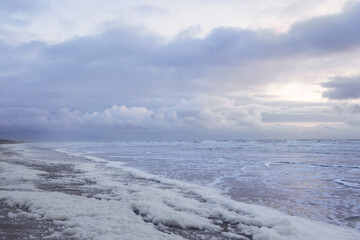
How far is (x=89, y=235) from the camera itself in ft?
16.7

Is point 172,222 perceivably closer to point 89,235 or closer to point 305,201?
point 89,235

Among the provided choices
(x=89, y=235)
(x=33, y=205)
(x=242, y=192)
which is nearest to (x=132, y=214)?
(x=89, y=235)

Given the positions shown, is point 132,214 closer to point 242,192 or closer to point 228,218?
point 228,218

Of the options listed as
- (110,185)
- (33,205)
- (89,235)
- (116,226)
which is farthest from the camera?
(110,185)

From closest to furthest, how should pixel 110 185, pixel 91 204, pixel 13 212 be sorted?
pixel 13 212 < pixel 91 204 < pixel 110 185

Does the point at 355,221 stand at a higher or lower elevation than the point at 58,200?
lower

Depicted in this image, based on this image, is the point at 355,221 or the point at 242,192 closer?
the point at 355,221

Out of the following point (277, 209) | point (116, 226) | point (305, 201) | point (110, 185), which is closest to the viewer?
point (116, 226)

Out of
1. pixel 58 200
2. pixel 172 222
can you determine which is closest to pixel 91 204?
pixel 58 200

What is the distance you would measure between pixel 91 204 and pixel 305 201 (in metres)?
7.23

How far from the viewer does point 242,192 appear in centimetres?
1134

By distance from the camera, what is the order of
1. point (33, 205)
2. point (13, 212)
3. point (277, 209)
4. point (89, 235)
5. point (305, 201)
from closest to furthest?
1. point (89, 235)
2. point (13, 212)
3. point (33, 205)
4. point (277, 209)
5. point (305, 201)

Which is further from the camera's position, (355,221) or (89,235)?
(355,221)

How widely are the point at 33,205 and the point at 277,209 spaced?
6.93 metres
